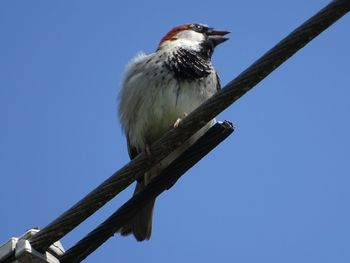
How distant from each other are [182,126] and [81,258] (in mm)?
914

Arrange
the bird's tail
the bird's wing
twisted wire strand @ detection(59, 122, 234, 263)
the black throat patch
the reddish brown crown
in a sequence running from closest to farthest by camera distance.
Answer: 1. twisted wire strand @ detection(59, 122, 234, 263)
2. the bird's tail
3. the black throat patch
4. the bird's wing
5. the reddish brown crown

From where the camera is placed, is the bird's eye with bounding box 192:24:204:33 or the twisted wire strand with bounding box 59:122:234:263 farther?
the bird's eye with bounding box 192:24:204:33

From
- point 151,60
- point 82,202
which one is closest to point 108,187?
point 82,202

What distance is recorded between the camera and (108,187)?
12.0 ft

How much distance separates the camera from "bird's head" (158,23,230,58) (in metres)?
6.08

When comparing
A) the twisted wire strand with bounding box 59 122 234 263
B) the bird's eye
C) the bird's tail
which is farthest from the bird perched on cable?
the twisted wire strand with bounding box 59 122 234 263

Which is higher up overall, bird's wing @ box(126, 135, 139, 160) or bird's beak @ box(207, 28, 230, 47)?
bird's beak @ box(207, 28, 230, 47)

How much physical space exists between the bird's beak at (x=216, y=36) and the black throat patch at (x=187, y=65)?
25.6 inches

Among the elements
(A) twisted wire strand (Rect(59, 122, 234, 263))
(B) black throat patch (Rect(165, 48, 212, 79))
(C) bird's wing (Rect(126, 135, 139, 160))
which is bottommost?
(A) twisted wire strand (Rect(59, 122, 234, 263))

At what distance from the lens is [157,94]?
5.46 m

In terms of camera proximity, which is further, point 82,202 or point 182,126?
point 182,126

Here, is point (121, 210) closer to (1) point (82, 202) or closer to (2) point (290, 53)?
(1) point (82, 202)

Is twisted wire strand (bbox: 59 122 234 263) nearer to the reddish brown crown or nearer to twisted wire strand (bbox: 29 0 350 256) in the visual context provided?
twisted wire strand (bbox: 29 0 350 256)

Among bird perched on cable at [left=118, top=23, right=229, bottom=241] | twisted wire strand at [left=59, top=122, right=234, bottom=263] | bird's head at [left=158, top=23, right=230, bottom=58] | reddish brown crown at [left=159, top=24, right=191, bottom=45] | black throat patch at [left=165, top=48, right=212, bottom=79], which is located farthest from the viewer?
reddish brown crown at [left=159, top=24, right=191, bottom=45]
